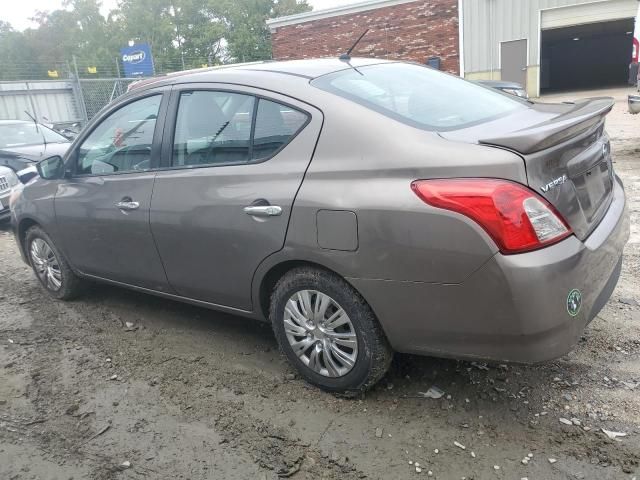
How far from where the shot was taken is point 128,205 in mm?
3580

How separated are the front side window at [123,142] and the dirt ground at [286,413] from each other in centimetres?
122

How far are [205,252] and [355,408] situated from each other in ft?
4.02

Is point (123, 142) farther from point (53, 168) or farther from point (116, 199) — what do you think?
point (53, 168)

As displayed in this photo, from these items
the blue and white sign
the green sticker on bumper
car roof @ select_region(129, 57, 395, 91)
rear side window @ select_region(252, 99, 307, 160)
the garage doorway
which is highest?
the blue and white sign

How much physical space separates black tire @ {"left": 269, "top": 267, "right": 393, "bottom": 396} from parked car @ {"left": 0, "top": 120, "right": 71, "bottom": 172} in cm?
697

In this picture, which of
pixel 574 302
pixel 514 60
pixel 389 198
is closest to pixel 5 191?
pixel 389 198

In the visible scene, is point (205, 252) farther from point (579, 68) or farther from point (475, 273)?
point (579, 68)

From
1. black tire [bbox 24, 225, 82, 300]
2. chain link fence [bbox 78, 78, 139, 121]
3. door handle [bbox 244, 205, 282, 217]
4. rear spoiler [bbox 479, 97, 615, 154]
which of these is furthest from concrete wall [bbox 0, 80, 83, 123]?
rear spoiler [bbox 479, 97, 615, 154]

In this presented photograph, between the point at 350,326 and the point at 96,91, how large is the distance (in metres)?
16.3

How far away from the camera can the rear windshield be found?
9.14 feet

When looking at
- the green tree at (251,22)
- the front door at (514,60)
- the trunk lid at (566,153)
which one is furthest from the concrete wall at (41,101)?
the green tree at (251,22)

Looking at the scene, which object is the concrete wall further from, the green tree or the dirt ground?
the green tree

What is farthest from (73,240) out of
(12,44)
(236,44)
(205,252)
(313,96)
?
(12,44)

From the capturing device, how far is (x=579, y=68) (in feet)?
123
